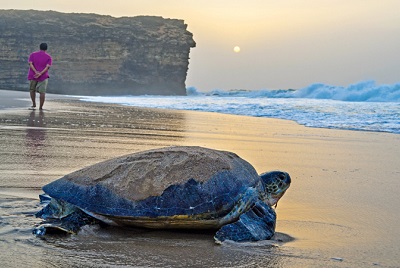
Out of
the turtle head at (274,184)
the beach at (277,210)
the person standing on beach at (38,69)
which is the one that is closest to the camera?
the beach at (277,210)

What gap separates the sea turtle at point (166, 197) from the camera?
2898 millimetres

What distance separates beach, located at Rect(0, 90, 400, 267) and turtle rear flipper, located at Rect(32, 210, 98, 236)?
0.05m

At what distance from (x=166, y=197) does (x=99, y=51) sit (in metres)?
56.1

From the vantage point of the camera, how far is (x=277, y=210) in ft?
12.0

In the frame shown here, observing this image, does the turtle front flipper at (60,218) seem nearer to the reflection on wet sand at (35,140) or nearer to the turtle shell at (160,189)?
the turtle shell at (160,189)

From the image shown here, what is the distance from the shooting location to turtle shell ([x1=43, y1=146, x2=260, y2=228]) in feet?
9.53

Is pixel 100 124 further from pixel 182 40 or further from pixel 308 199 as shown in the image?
pixel 182 40

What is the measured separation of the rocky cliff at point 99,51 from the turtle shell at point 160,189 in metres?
51.3

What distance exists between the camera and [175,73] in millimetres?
60688

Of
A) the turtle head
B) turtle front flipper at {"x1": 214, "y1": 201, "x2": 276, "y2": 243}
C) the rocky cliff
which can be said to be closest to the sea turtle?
turtle front flipper at {"x1": 214, "y1": 201, "x2": 276, "y2": 243}

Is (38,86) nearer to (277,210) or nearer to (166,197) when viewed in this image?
(277,210)

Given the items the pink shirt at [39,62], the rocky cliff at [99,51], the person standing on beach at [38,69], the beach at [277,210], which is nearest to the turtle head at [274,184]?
the beach at [277,210]

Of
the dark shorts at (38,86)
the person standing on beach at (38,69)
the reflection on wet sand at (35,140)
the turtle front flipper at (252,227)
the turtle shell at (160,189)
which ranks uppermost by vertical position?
the person standing on beach at (38,69)

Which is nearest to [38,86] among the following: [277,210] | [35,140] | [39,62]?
[39,62]
